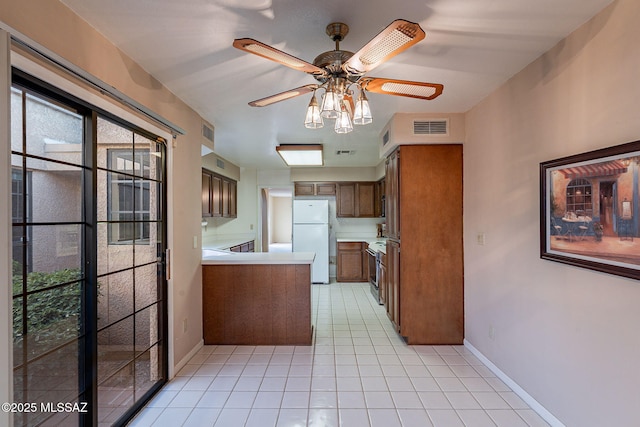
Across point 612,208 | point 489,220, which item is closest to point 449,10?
point 612,208

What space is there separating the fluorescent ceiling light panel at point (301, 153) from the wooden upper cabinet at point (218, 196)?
120 cm

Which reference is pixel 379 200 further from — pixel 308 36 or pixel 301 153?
pixel 308 36

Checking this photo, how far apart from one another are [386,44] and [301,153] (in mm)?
3259

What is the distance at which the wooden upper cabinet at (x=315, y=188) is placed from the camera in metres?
6.36

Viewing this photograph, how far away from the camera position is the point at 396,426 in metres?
1.93

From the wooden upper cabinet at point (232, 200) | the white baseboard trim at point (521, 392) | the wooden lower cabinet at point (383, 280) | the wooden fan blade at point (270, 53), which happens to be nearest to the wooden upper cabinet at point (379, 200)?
the wooden lower cabinet at point (383, 280)

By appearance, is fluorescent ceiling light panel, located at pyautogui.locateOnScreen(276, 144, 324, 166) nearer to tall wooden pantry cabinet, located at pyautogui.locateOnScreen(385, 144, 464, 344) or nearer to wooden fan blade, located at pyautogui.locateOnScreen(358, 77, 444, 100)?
tall wooden pantry cabinet, located at pyautogui.locateOnScreen(385, 144, 464, 344)

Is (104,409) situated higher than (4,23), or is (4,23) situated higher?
(4,23)

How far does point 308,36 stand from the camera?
68.9 inches

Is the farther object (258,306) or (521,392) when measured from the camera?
(258,306)

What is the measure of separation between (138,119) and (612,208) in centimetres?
280

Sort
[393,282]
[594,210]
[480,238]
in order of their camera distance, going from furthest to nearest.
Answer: [393,282] → [480,238] → [594,210]

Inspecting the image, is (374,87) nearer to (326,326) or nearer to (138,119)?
(138,119)

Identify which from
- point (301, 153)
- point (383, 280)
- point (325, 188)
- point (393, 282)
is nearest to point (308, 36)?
point (393, 282)
